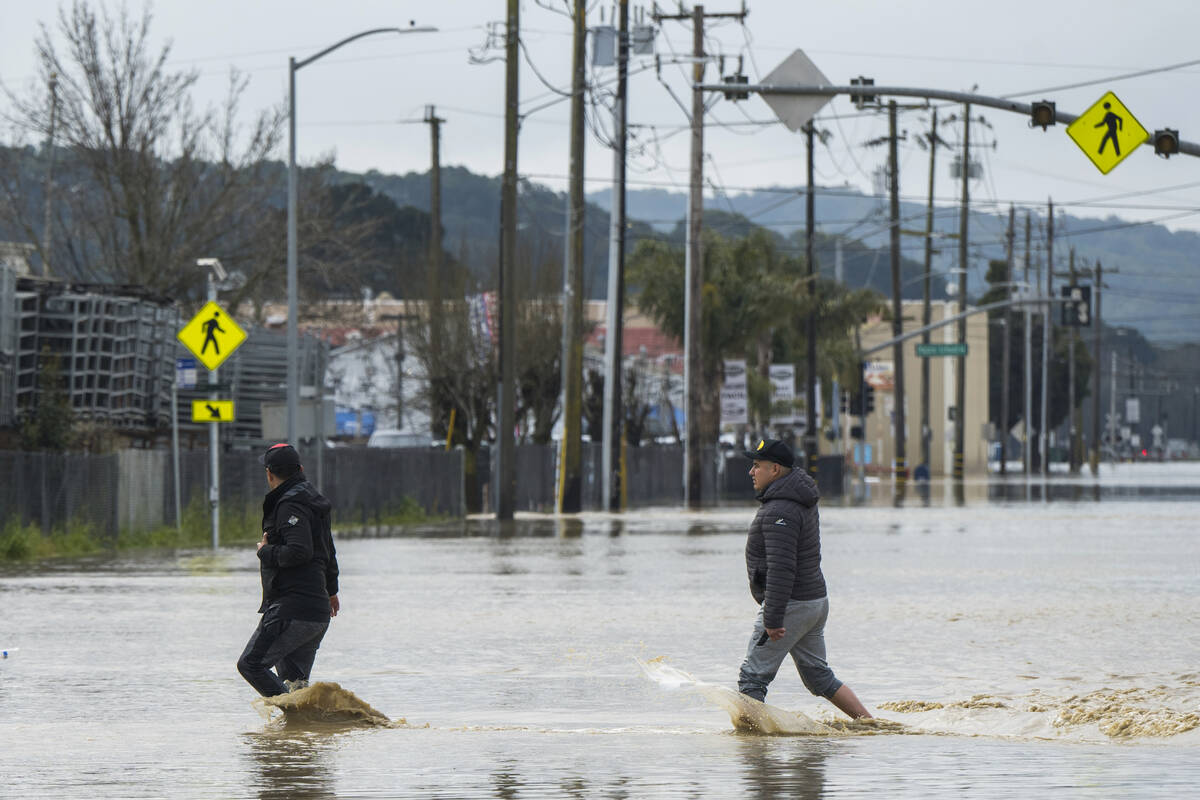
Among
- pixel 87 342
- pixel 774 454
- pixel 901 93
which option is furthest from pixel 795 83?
pixel 87 342

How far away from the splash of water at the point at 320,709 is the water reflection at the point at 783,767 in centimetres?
216

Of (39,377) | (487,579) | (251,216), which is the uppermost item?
(251,216)

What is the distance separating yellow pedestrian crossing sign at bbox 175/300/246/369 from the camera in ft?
92.7

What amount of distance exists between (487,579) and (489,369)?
30335 millimetres

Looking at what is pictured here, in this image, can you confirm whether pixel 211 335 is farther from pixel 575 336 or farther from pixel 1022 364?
pixel 1022 364

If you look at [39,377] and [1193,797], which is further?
[39,377]

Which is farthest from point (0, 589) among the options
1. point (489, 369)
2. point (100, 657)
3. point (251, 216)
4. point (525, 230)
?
point (525, 230)

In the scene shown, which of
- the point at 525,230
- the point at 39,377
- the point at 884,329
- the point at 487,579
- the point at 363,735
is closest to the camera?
the point at 363,735

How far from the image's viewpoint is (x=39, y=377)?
112ft

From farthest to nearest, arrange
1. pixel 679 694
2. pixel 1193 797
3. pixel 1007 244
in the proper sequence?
1. pixel 1007 244
2. pixel 679 694
3. pixel 1193 797

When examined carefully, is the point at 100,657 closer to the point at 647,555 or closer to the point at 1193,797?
the point at 1193,797

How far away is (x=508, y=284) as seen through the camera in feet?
135

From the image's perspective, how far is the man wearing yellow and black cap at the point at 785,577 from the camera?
33.7 ft

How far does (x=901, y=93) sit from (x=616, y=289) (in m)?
23.8
